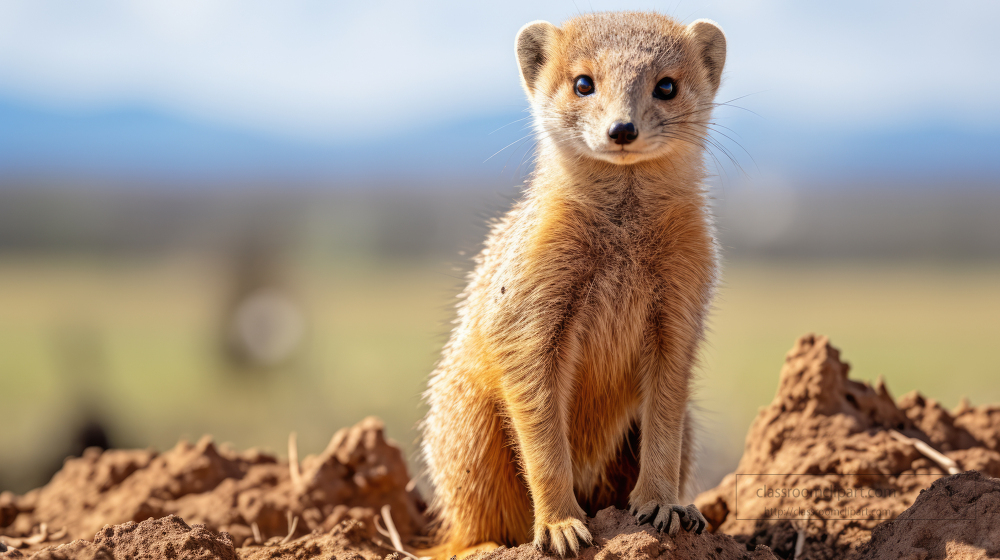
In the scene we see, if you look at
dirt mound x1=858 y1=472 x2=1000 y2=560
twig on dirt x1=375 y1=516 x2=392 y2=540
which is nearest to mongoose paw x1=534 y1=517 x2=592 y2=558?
dirt mound x1=858 y1=472 x2=1000 y2=560

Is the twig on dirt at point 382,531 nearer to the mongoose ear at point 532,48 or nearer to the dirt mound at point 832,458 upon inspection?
the dirt mound at point 832,458

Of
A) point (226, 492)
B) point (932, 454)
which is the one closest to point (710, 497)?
point (932, 454)

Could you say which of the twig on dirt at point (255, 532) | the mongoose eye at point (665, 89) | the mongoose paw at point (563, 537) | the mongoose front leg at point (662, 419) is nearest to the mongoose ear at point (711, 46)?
the mongoose eye at point (665, 89)

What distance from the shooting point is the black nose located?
3822 millimetres

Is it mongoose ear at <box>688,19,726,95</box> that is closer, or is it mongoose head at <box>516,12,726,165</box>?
mongoose head at <box>516,12,726,165</box>

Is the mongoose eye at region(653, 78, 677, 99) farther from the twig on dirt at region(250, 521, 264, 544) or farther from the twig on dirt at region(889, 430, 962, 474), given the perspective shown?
the twig on dirt at region(250, 521, 264, 544)

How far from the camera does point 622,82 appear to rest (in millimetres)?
4047

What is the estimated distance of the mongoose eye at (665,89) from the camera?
13.9 ft

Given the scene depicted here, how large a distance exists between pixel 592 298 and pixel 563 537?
1.29m

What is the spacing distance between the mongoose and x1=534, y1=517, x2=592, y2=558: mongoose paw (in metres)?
0.01

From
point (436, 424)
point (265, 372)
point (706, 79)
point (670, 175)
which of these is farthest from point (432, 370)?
point (265, 372)

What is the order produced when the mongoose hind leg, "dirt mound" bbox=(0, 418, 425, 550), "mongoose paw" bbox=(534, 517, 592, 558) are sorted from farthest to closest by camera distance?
"dirt mound" bbox=(0, 418, 425, 550) < the mongoose hind leg < "mongoose paw" bbox=(534, 517, 592, 558)

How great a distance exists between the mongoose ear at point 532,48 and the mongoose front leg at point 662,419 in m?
1.93

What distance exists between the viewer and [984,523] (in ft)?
11.6
